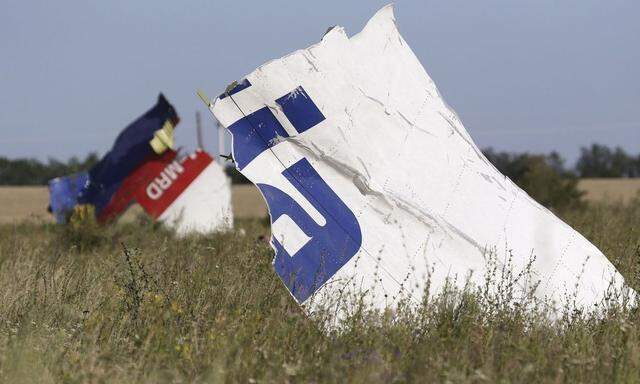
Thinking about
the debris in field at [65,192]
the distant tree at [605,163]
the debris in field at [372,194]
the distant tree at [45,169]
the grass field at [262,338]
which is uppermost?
the distant tree at [605,163]

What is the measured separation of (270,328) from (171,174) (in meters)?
9.76

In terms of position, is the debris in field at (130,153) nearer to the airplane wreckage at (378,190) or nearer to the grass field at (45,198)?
the airplane wreckage at (378,190)

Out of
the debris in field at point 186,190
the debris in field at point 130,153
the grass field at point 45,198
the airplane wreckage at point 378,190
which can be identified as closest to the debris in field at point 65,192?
the debris in field at point 130,153

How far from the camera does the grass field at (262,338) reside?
3.38 m

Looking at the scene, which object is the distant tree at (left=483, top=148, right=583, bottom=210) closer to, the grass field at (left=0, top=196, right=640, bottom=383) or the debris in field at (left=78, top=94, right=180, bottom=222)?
the debris in field at (left=78, top=94, right=180, bottom=222)

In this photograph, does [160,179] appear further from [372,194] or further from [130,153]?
[372,194]

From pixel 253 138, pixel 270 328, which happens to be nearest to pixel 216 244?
pixel 253 138

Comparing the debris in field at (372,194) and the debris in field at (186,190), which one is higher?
the debris in field at (186,190)

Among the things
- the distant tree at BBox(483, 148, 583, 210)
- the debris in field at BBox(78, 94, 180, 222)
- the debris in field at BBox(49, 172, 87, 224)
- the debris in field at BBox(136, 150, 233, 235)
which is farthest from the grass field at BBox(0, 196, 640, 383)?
the distant tree at BBox(483, 148, 583, 210)

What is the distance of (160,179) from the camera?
13.6 meters

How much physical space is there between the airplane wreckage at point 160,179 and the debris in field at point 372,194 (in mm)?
A: 8345

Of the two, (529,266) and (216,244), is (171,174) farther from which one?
(529,266)

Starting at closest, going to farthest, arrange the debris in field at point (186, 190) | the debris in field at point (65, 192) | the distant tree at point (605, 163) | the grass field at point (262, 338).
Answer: the grass field at point (262, 338), the debris in field at point (186, 190), the debris in field at point (65, 192), the distant tree at point (605, 163)

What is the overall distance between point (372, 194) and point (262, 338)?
1.15 m
